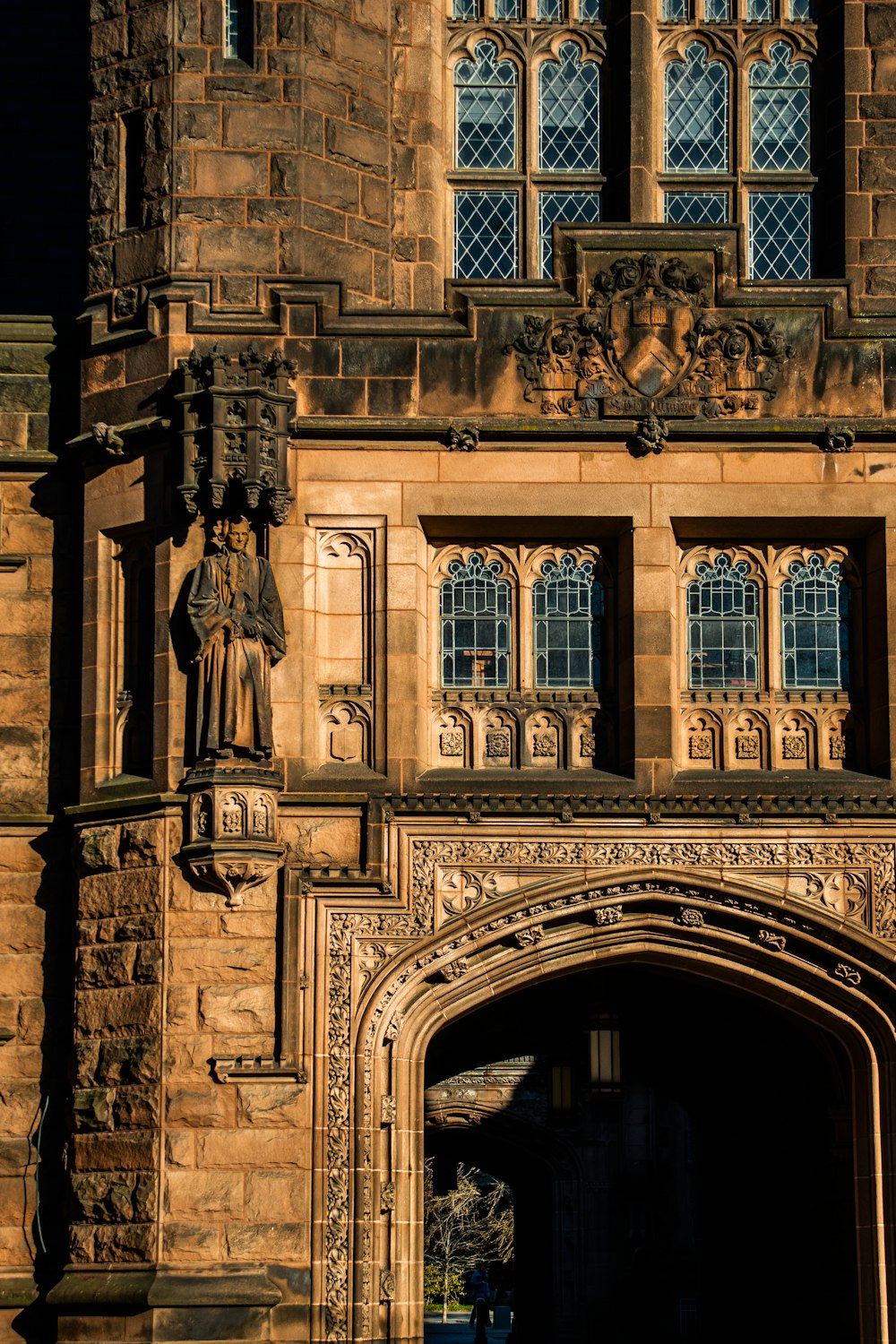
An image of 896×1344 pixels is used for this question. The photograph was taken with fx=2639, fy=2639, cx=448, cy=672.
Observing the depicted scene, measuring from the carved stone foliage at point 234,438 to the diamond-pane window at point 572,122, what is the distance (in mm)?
3403

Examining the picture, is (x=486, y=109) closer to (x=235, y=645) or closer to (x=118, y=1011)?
(x=235, y=645)

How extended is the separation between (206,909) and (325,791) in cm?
113

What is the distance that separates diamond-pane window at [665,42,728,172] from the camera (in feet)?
64.8

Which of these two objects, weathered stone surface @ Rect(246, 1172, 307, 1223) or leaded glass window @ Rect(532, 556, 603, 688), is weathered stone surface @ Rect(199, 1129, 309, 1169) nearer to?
Answer: weathered stone surface @ Rect(246, 1172, 307, 1223)

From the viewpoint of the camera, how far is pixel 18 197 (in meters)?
22.3

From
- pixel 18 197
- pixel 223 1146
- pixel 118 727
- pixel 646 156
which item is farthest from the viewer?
pixel 18 197

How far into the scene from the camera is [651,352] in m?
18.2

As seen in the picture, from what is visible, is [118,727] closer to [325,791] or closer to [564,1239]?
[325,791]

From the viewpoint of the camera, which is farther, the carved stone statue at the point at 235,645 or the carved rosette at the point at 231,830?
the carved stone statue at the point at 235,645

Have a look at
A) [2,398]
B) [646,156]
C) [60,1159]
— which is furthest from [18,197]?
[60,1159]

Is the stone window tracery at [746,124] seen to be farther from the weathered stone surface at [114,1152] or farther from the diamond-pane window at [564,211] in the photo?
the weathered stone surface at [114,1152]

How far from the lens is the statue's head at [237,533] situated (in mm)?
17641

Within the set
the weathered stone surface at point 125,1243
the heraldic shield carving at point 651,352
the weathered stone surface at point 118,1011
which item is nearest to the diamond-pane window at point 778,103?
the heraldic shield carving at point 651,352

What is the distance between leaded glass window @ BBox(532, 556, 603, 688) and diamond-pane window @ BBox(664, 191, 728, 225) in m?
2.98
